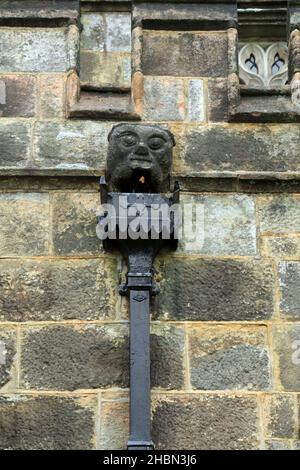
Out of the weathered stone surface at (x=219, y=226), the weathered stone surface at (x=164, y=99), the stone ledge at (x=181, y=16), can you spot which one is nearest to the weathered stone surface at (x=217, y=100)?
the weathered stone surface at (x=164, y=99)

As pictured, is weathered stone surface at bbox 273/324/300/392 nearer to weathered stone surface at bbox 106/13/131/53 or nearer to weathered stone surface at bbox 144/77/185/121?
weathered stone surface at bbox 144/77/185/121

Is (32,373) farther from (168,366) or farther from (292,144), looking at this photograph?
(292,144)

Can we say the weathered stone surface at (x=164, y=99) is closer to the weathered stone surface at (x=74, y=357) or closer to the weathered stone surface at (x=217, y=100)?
the weathered stone surface at (x=217, y=100)

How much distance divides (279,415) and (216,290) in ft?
1.96

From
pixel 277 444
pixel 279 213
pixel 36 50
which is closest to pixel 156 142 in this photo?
pixel 279 213

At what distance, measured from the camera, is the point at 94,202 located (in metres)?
5.93

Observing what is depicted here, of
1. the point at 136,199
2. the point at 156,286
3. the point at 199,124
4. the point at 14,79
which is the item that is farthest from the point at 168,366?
the point at 14,79

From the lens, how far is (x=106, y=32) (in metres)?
6.51

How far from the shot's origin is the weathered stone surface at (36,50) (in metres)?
6.25

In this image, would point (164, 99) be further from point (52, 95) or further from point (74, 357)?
point (74, 357)

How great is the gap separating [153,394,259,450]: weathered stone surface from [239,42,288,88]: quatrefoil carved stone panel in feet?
5.67
